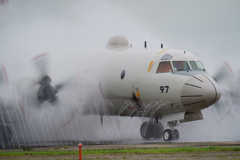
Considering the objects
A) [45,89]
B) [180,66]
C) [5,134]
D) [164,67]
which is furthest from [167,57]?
[5,134]

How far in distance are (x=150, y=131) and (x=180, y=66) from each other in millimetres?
6781

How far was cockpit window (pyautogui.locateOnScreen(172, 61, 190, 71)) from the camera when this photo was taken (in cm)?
2051

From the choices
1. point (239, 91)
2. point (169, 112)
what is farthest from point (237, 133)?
point (169, 112)

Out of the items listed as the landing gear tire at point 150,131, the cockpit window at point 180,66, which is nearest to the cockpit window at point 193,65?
the cockpit window at point 180,66

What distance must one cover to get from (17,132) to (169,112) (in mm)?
11923

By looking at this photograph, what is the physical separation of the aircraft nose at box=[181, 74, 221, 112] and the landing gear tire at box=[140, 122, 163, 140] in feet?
20.8

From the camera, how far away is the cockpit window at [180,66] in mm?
20513

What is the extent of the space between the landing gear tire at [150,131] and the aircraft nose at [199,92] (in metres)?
6.34

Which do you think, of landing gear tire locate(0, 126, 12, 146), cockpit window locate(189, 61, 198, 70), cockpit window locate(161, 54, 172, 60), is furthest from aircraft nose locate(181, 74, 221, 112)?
landing gear tire locate(0, 126, 12, 146)

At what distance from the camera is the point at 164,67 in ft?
67.6

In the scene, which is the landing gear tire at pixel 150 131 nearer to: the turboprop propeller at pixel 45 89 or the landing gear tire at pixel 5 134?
the turboprop propeller at pixel 45 89

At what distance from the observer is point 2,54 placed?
26469 mm

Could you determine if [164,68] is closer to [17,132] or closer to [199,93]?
[199,93]

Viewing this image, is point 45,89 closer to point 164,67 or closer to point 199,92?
point 164,67
